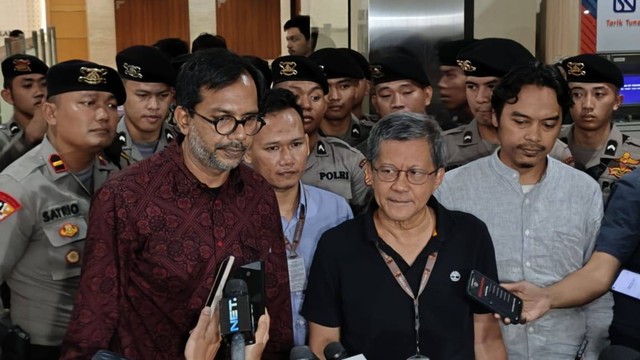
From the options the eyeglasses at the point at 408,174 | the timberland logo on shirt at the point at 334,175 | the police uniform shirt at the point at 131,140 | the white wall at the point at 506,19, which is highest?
the white wall at the point at 506,19

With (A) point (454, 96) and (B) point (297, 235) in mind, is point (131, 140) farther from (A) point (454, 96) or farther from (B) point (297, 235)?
(A) point (454, 96)

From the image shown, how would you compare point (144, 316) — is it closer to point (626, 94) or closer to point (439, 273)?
point (439, 273)

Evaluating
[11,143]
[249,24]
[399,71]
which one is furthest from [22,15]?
[399,71]

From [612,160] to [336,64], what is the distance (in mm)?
1422

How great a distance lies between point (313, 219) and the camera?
2.49 m

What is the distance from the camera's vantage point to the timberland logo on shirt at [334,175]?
324 centimetres

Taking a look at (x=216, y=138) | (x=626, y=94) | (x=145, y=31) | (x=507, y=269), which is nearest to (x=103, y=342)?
(x=216, y=138)

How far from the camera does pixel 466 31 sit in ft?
18.4

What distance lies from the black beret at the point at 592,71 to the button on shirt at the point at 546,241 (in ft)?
4.35

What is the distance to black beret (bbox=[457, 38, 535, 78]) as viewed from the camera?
3.33 m

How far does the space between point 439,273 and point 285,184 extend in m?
0.63

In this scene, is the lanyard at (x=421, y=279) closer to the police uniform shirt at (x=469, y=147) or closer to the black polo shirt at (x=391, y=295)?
the black polo shirt at (x=391, y=295)

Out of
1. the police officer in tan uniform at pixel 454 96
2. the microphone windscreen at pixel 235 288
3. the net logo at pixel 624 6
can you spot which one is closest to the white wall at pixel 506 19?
the net logo at pixel 624 6

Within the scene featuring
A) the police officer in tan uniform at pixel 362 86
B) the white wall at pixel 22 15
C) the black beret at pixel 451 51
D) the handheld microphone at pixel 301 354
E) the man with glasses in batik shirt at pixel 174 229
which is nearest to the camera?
the handheld microphone at pixel 301 354
